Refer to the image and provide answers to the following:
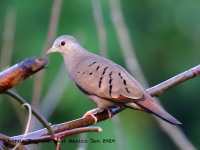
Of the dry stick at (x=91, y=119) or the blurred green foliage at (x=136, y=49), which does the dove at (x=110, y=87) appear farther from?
the blurred green foliage at (x=136, y=49)

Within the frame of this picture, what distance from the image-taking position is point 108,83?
2047 millimetres

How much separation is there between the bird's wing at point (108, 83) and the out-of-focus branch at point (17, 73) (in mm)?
1104

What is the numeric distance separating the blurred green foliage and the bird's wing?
2.49m

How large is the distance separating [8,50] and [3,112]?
2.67m

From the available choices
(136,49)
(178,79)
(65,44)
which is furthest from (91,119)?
(136,49)

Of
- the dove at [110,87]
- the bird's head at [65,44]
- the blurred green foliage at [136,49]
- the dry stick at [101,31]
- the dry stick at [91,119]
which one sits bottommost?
the dry stick at [91,119]

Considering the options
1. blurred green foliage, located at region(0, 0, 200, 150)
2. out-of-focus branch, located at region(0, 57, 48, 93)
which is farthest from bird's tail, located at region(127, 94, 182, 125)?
blurred green foliage, located at region(0, 0, 200, 150)

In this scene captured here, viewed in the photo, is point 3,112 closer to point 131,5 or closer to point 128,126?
point 128,126

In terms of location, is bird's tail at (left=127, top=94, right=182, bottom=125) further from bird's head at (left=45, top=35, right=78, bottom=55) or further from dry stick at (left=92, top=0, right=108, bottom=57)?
bird's head at (left=45, top=35, right=78, bottom=55)

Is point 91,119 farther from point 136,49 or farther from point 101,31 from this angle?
point 136,49

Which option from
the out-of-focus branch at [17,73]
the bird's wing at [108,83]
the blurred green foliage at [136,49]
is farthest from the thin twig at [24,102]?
the blurred green foliage at [136,49]

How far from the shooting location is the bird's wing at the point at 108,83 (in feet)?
6.69

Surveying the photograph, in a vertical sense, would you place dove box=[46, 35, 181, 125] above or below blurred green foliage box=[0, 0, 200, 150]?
below

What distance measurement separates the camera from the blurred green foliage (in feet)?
17.0
